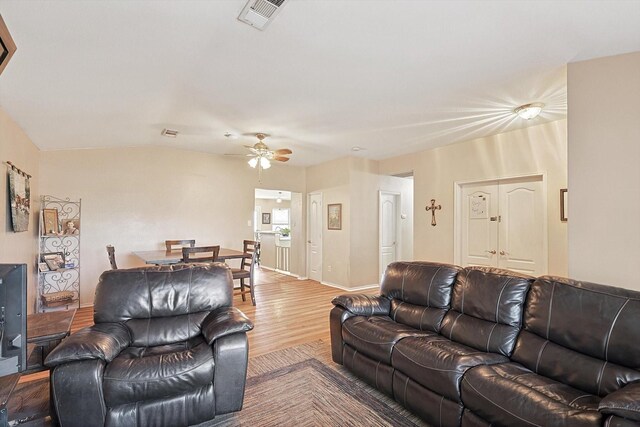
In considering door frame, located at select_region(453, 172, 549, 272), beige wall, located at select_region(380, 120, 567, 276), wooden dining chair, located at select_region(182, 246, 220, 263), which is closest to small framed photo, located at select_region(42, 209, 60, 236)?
wooden dining chair, located at select_region(182, 246, 220, 263)

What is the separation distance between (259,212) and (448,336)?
10.1 meters

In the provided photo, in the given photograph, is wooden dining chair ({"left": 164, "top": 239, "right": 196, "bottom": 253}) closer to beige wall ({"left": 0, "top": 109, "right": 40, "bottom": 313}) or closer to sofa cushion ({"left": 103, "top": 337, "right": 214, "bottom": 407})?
beige wall ({"left": 0, "top": 109, "right": 40, "bottom": 313})

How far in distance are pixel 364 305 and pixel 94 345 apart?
2.08 metres

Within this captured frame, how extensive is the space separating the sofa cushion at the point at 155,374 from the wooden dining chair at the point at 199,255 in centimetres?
219

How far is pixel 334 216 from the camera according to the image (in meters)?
6.52

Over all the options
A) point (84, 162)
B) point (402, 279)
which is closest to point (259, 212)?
point (84, 162)

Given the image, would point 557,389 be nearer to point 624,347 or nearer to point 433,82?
point 624,347

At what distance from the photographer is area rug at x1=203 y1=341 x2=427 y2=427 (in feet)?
6.95

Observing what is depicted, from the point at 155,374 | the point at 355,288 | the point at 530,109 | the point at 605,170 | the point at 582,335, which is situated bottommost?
the point at 355,288

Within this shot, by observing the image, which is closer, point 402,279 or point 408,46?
point 408,46

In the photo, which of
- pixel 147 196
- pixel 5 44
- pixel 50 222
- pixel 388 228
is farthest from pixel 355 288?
pixel 5 44

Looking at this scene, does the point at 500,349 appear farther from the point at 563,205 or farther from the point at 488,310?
the point at 563,205

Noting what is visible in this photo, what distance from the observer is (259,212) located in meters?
11.9

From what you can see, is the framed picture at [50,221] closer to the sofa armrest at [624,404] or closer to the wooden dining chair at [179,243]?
the wooden dining chair at [179,243]
